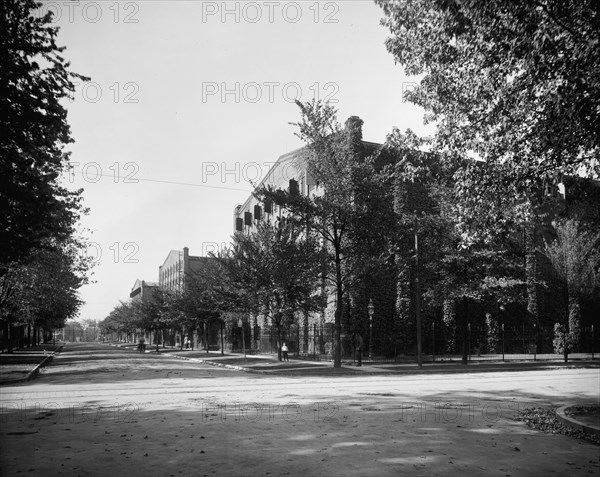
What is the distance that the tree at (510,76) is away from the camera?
23.1ft

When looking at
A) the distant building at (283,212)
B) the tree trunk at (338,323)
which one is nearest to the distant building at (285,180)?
the distant building at (283,212)

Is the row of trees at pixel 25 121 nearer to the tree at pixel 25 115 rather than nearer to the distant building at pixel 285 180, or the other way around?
the tree at pixel 25 115

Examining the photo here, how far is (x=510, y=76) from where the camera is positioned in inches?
399

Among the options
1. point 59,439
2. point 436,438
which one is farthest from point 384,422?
point 59,439

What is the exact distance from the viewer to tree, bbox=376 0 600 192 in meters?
7.04

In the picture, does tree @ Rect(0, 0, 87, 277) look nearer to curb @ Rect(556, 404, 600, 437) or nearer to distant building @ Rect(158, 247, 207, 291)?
curb @ Rect(556, 404, 600, 437)

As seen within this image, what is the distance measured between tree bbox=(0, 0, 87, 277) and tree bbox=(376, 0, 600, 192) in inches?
336

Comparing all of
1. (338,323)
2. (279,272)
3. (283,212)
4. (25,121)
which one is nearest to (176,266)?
(283,212)

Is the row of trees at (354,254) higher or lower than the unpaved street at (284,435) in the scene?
higher

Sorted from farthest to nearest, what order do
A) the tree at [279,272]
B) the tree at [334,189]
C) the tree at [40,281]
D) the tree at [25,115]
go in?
the tree at [40,281] < the tree at [279,272] < the tree at [334,189] < the tree at [25,115]

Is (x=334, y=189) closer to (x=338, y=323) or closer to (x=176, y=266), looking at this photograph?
(x=338, y=323)

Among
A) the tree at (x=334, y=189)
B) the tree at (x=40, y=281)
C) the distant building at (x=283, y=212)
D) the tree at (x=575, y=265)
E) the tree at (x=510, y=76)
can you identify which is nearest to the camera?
the tree at (x=510, y=76)

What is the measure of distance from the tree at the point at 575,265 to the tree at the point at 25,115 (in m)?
35.5

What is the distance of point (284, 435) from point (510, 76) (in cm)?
855
